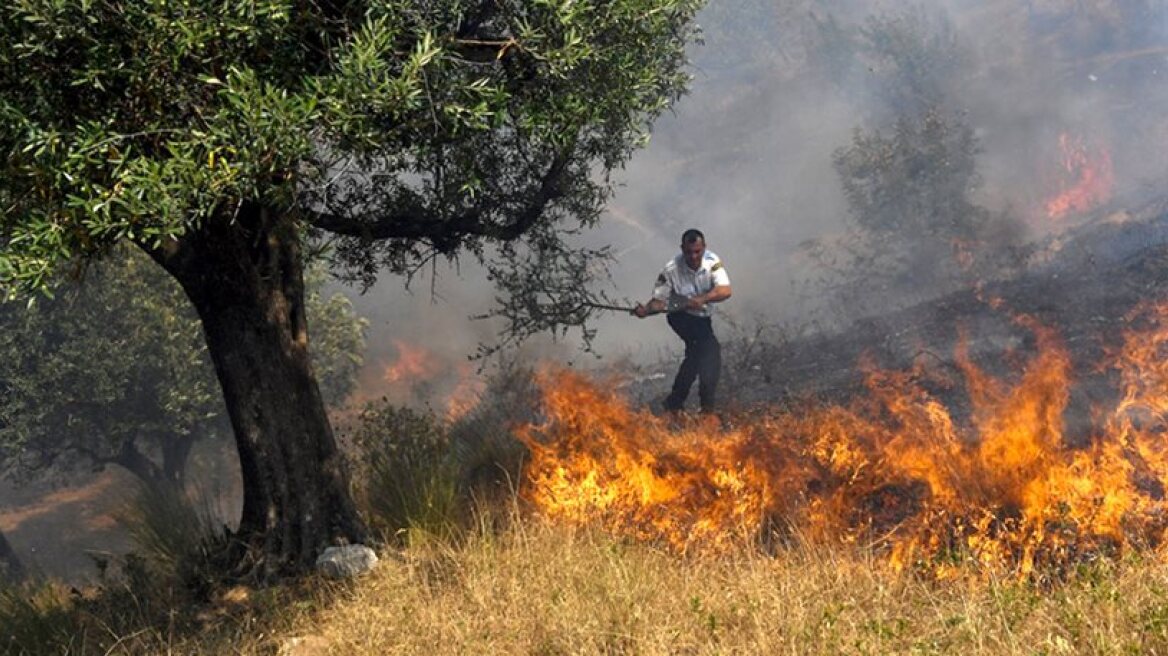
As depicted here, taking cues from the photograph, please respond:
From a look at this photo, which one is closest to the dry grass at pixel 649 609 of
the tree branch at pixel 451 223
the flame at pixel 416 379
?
the tree branch at pixel 451 223

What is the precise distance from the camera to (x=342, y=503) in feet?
24.6

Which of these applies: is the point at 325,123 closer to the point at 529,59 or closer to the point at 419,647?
the point at 529,59

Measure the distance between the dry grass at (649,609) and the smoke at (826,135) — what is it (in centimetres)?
2225

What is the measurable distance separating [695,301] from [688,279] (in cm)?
38

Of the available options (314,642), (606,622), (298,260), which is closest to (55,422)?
(298,260)

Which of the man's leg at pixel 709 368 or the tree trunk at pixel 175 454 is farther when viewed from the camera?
the tree trunk at pixel 175 454

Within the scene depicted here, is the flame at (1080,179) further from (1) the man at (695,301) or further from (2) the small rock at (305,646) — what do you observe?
(2) the small rock at (305,646)

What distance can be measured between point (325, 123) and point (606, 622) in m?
3.32

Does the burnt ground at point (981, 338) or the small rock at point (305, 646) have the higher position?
the burnt ground at point (981, 338)

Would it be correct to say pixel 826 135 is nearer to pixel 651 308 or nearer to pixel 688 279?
pixel 688 279

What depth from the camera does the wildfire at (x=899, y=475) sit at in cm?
612

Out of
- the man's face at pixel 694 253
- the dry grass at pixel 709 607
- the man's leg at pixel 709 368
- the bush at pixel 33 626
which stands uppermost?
the man's face at pixel 694 253

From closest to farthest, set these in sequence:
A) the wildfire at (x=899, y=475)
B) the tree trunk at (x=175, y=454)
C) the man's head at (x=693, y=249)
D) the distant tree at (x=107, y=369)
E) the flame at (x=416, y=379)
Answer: the wildfire at (x=899, y=475), the man's head at (x=693, y=249), the distant tree at (x=107, y=369), the tree trunk at (x=175, y=454), the flame at (x=416, y=379)

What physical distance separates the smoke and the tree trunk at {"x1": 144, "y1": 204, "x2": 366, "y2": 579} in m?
21.2
